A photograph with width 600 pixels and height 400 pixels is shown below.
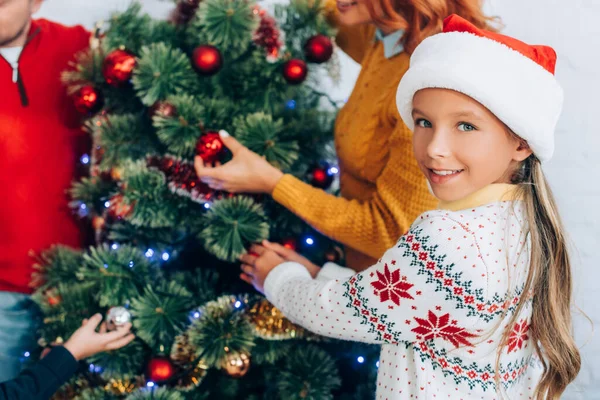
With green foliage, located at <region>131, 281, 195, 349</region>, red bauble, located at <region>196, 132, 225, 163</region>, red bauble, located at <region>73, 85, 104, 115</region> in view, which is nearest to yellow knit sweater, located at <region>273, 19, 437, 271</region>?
red bauble, located at <region>196, 132, 225, 163</region>

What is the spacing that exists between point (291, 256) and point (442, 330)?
331 millimetres

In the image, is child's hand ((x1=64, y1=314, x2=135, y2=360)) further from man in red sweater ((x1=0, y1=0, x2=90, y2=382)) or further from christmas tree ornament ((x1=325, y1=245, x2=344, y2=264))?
christmas tree ornament ((x1=325, y1=245, x2=344, y2=264))

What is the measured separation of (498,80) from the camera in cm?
78

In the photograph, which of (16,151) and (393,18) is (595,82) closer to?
(393,18)

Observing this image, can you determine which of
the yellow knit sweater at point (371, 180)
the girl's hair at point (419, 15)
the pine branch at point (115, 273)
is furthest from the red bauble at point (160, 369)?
the girl's hair at point (419, 15)

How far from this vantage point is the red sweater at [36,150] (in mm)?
1146

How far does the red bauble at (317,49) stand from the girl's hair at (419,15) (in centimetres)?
10

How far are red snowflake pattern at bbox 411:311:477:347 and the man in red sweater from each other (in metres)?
0.74

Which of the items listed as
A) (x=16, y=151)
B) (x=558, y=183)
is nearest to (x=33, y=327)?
(x=16, y=151)

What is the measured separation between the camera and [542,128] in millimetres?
810

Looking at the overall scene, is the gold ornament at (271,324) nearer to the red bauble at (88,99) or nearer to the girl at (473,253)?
the girl at (473,253)

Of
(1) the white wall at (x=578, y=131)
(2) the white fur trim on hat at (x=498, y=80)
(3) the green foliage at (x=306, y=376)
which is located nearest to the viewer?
(2) the white fur trim on hat at (x=498, y=80)

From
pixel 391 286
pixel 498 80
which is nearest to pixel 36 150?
pixel 391 286

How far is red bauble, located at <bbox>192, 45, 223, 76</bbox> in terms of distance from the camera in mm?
979
